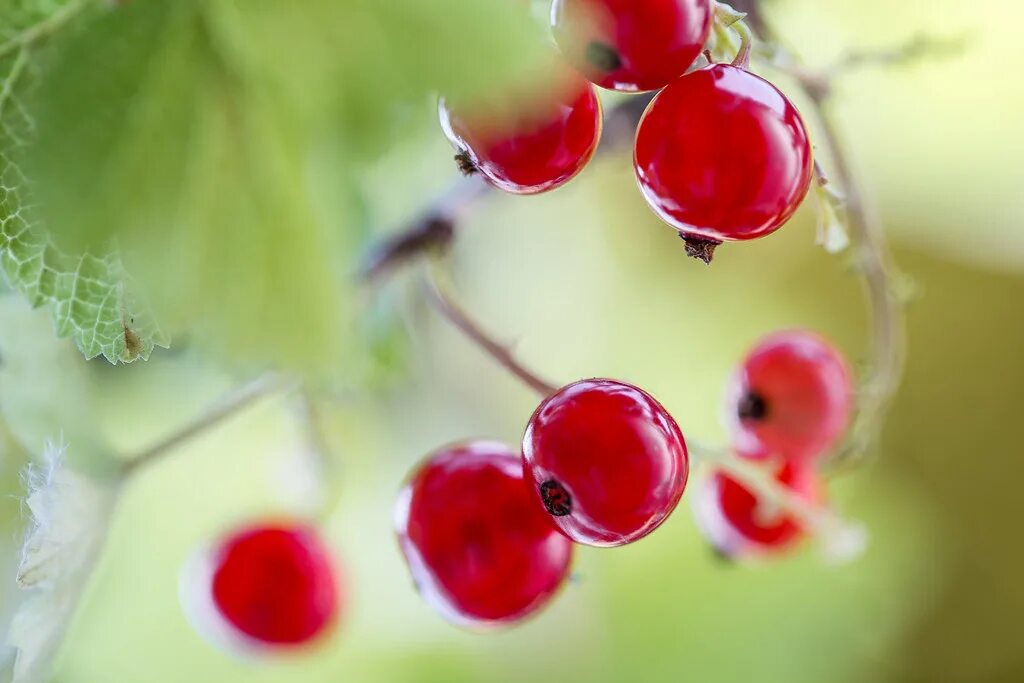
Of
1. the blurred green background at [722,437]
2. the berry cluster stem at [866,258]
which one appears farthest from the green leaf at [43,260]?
the blurred green background at [722,437]

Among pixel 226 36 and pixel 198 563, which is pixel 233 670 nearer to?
pixel 198 563

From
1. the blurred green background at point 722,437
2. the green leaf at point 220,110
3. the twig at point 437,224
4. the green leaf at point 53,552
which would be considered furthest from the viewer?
the blurred green background at point 722,437

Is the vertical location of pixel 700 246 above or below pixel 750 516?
above

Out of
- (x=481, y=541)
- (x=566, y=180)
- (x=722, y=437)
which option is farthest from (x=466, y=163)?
(x=722, y=437)

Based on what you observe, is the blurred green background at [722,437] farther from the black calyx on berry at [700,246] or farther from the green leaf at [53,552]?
the black calyx on berry at [700,246]

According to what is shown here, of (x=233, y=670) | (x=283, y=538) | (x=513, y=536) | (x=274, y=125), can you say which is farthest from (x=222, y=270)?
(x=233, y=670)

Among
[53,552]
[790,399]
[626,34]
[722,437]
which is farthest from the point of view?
[722,437]

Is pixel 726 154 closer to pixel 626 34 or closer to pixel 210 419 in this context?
pixel 626 34

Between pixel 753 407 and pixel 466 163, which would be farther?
pixel 753 407
